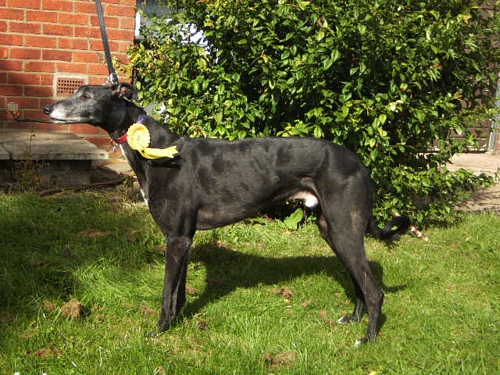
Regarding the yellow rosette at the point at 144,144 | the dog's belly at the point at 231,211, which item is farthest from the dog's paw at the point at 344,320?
the yellow rosette at the point at 144,144


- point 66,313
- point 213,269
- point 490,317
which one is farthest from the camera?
point 213,269

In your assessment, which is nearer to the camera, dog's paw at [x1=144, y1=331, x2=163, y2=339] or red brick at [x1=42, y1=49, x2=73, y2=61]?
dog's paw at [x1=144, y1=331, x2=163, y2=339]

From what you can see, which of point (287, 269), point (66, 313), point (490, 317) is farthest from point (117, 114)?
point (490, 317)

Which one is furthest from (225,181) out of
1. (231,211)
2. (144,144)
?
(144,144)

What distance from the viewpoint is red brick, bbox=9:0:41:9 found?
290 inches

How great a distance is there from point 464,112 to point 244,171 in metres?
2.89

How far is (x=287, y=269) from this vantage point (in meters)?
5.43

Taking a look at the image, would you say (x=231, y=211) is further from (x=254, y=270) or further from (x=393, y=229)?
(x=393, y=229)

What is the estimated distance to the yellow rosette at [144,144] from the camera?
419 cm

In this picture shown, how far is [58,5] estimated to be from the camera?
7.55 m

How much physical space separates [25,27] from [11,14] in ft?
0.66

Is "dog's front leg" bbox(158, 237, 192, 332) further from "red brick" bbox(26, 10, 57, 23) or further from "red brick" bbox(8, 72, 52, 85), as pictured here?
"red brick" bbox(26, 10, 57, 23)

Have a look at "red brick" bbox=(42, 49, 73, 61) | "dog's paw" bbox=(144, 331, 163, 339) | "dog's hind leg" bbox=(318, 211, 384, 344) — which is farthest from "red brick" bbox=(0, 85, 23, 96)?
"dog's hind leg" bbox=(318, 211, 384, 344)

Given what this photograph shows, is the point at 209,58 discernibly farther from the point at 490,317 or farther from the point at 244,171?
the point at 490,317
